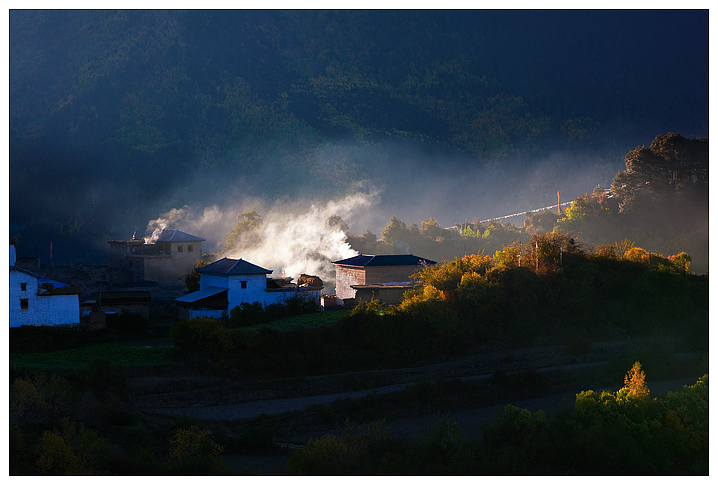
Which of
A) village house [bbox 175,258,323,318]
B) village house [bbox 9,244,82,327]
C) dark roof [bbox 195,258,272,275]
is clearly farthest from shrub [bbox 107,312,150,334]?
dark roof [bbox 195,258,272,275]

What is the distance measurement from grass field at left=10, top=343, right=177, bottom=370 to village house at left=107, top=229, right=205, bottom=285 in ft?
49.8

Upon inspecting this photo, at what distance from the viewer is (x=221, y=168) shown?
71.9 meters

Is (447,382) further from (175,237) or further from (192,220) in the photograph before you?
(192,220)

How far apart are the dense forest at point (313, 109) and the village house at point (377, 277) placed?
117ft

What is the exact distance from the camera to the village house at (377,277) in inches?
1017

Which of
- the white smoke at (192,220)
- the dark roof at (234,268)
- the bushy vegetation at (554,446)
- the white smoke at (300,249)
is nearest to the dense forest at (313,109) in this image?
the white smoke at (192,220)

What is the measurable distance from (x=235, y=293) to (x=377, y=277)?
5.47m

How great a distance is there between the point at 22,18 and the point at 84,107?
1557 centimetres

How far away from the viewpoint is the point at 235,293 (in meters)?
25.6

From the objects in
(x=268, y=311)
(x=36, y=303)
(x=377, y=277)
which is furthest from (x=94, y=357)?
(x=377, y=277)

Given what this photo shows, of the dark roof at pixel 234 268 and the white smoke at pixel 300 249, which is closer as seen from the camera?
the dark roof at pixel 234 268

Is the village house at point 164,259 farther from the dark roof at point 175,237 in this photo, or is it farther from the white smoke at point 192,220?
the white smoke at point 192,220

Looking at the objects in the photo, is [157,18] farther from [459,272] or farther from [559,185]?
[459,272]

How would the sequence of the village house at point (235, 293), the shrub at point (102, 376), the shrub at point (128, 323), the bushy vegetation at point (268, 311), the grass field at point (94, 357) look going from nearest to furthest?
the shrub at point (102, 376) < the grass field at point (94, 357) < the shrub at point (128, 323) < the bushy vegetation at point (268, 311) < the village house at point (235, 293)
